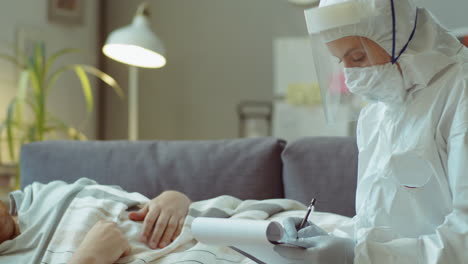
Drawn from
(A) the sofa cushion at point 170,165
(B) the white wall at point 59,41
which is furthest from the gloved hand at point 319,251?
(B) the white wall at point 59,41

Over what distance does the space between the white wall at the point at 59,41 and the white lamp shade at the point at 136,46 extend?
0.84 metres

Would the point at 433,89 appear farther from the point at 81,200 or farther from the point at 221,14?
the point at 221,14

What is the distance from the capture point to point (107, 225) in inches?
47.8

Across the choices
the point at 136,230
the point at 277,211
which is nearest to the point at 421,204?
the point at 277,211

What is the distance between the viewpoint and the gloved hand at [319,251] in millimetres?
938

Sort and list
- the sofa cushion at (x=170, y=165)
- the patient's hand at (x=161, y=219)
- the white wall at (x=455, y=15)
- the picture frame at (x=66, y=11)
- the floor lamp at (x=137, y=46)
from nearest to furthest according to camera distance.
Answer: the patient's hand at (x=161, y=219), the sofa cushion at (x=170, y=165), the white wall at (x=455, y=15), the floor lamp at (x=137, y=46), the picture frame at (x=66, y=11)

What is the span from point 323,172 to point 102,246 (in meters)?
0.69

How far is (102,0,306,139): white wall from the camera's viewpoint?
3768 mm

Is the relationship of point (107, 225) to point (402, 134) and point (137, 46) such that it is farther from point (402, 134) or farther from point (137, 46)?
point (137, 46)

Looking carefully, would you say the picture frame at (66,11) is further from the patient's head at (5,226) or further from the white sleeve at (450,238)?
the white sleeve at (450,238)

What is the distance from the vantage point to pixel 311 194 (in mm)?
1572

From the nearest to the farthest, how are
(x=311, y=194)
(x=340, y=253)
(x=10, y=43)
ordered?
1. (x=340, y=253)
2. (x=311, y=194)
3. (x=10, y=43)

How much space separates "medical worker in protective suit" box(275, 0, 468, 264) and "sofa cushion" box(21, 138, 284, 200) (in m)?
0.47

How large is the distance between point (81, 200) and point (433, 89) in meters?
0.86
